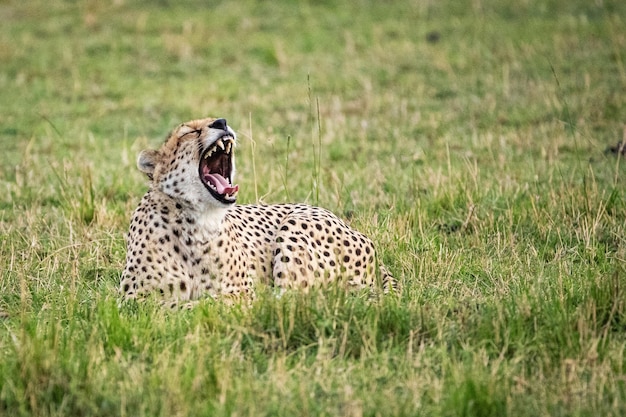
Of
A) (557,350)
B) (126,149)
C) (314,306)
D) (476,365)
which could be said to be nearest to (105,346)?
(314,306)

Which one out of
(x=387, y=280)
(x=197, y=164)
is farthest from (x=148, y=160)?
(x=387, y=280)

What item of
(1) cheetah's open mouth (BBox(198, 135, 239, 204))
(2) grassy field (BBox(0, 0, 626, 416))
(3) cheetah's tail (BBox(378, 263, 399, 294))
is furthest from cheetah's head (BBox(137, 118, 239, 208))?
(3) cheetah's tail (BBox(378, 263, 399, 294))

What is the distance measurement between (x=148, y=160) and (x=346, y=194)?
7.02 ft

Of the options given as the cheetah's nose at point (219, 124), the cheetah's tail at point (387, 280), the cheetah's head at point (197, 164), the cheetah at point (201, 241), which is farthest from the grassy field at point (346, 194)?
the cheetah's nose at point (219, 124)

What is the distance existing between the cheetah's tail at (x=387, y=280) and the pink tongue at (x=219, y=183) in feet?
2.74

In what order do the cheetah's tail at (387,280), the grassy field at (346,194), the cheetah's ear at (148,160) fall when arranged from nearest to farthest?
the grassy field at (346,194) → the cheetah's tail at (387,280) → the cheetah's ear at (148,160)

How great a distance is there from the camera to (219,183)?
4.90 meters

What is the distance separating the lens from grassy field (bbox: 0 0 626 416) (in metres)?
3.79

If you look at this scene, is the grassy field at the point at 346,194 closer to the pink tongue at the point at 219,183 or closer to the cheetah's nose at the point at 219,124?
the pink tongue at the point at 219,183

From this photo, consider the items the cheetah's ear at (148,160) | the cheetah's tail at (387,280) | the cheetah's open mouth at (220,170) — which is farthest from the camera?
the cheetah's ear at (148,160)

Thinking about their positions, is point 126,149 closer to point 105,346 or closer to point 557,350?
point 105,346

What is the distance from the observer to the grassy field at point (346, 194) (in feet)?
12.4

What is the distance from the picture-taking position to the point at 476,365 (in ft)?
12.6

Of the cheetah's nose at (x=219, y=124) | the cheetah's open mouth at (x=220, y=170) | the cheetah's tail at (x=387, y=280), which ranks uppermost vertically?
the cheetah's nose at (x=219, y=124)
